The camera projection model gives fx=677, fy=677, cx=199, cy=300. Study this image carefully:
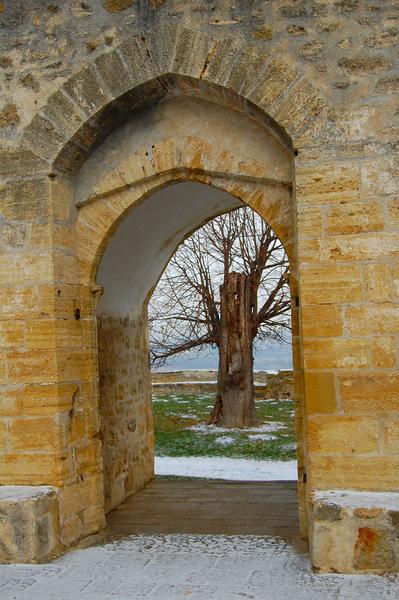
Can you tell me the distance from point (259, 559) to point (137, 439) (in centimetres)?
247

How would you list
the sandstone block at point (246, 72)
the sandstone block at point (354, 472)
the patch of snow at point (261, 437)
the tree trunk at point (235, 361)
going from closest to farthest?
the sandstone block at point (354, 472) → the sandstone block at point (246, 72) → the patch of snow at point (261, 437) → the tree trunk at point (235, 361)

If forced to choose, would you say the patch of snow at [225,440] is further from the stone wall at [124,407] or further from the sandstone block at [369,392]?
the sandstone block at [369,392]

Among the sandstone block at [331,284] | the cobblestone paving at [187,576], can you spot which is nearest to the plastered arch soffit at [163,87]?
the sandstone block at [331,284]

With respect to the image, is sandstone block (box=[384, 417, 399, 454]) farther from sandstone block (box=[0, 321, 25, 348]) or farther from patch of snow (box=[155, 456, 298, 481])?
patch of snow (box=[155, 456, 298, 481])

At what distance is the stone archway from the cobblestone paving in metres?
0.18

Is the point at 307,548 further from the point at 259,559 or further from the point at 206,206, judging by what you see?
the point at 206,206

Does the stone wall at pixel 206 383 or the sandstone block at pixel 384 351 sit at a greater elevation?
the sandstone block at pixel 384 351

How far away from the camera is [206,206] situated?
6.35 meters

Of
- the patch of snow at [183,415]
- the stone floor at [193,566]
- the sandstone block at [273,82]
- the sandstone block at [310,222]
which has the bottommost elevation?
the stone floor at [193,566]

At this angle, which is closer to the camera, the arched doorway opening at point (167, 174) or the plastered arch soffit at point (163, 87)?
the plastered arch soffit at point (163, 87)

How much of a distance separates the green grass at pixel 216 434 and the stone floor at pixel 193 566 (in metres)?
3.10

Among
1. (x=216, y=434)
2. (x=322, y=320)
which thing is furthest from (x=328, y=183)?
(x=216, y=434)

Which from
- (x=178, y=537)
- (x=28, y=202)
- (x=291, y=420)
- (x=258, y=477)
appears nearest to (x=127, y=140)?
(x=28, y=202)

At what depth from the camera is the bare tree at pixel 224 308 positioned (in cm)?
1158
